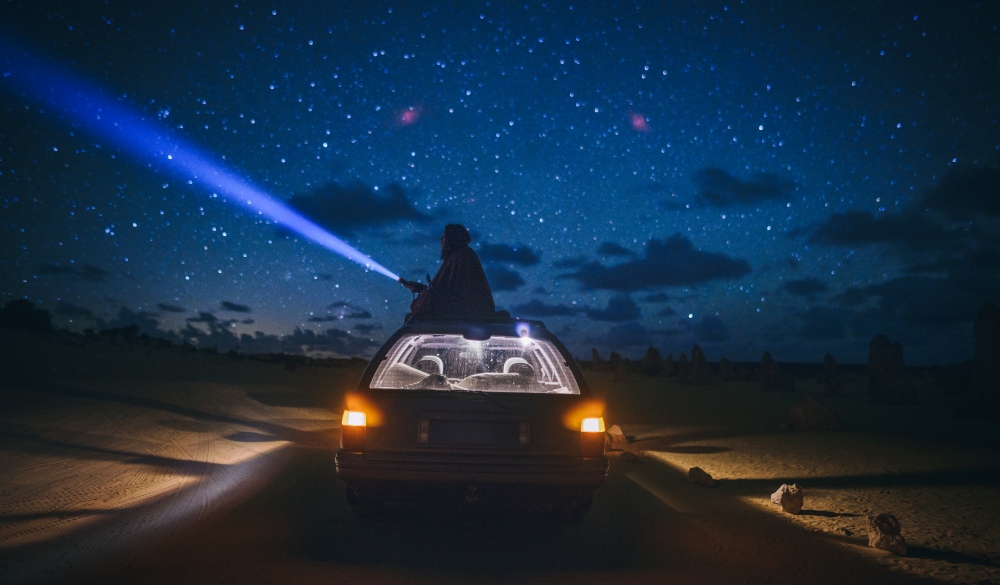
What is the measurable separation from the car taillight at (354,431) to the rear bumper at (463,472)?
0.18 ft

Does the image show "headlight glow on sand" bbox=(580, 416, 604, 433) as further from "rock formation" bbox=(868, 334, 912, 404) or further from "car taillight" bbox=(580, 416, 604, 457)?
"rock formation" bbox=(868, 334, 912, 404)

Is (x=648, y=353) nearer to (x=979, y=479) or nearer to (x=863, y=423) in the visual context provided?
(x=863, y=423)

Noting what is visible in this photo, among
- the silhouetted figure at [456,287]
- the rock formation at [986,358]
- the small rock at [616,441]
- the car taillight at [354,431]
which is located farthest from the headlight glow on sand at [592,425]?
the rock formation at [986,358]

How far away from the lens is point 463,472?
13.4 feet

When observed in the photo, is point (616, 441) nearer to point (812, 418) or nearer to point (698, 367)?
point (812, 418)

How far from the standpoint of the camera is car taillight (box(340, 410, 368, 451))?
166 inches

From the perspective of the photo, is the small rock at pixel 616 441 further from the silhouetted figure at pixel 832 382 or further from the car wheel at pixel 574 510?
the silhouetted figure at pixel 832 382

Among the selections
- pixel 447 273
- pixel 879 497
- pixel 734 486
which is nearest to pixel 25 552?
pixel 447 273

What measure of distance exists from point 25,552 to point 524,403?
3.45 meters

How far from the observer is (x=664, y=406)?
2125cm

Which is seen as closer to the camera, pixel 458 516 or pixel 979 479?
pixel 458 516

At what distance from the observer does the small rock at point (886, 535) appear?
4477mm

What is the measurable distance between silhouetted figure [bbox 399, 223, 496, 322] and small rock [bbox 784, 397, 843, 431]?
8381 mm

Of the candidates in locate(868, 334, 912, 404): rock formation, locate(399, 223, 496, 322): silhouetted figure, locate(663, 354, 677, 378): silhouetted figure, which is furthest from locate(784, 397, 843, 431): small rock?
locate(663, 354, 677, 378): silhouetted figure
